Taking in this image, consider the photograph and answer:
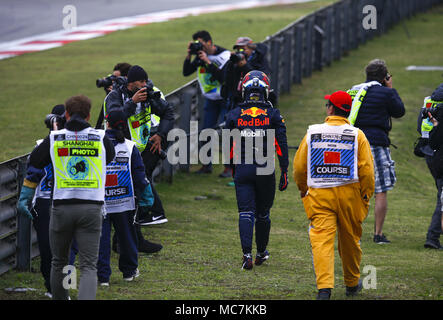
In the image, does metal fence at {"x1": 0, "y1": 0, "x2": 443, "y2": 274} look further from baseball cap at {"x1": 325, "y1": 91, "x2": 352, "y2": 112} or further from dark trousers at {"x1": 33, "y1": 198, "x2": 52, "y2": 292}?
baseball cap at {"x1": 325, "y1": 91, "x2": 352, "y2": 112}

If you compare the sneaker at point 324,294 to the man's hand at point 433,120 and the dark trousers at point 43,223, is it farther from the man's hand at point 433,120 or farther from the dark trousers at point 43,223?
the man's hand at point 433,120

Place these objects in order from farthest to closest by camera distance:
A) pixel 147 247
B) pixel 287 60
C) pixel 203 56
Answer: pixel 287 60
pixel 203 56
pixel 147 247

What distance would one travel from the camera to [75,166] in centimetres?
679

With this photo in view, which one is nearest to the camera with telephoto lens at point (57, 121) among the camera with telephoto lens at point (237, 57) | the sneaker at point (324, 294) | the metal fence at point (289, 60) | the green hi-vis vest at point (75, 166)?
the green hi-vis vest at point (75, 166)

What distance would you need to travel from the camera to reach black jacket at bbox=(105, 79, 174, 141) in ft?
30.5

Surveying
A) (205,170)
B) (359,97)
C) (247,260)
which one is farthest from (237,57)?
(247,260)

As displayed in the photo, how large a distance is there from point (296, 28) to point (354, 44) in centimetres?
541

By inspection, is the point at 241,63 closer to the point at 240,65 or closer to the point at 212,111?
the point at 240,65

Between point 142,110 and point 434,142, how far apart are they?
10.9 feet

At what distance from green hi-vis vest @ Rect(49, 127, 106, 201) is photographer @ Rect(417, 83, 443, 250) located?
398 centimetres

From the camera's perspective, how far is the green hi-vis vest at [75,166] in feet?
22.2

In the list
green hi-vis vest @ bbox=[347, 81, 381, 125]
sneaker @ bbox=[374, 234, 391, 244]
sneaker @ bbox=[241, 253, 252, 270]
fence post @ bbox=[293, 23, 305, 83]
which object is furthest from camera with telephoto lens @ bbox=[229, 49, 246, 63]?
fence post @ bbox=[293, 23, 305, 83]

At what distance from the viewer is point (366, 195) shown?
7.55 meters
